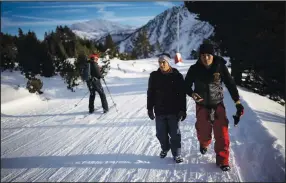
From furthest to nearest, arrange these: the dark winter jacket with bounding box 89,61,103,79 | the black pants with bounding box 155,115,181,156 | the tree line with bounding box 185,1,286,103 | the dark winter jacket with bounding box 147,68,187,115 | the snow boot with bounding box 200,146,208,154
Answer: the tree line with bounding box 185,1,286,103 → the dark winter jacket with bounding box 89,61,103,79 → the snow boot with bounding box 200,146,208,154 → the black pants with bounding box 155,115,181,156 → the dark winter jacket with bounding box 147,68,187,115

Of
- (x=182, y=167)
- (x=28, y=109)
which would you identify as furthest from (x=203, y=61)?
(x=28, y=109)

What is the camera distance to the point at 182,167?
14.5 feet

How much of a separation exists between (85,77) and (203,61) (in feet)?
15.4

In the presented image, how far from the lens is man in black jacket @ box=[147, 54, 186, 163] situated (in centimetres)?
450

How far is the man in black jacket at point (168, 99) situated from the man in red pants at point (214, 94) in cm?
25

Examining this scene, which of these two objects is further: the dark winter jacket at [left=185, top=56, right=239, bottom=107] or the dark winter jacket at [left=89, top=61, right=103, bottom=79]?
the dark winter jacket at [left=89, top=61, right=103, bottom=79]

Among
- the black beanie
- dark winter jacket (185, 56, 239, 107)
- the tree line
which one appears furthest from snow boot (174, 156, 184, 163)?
the tree line

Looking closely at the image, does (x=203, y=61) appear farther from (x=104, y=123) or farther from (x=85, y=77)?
(x=85, y=77)

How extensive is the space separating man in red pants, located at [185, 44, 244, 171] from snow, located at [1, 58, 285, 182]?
432mm

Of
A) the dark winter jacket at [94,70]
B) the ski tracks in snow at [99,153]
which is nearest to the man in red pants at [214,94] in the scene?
the ski tracks in snow at [99,153]

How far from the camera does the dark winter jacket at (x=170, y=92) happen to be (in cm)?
450

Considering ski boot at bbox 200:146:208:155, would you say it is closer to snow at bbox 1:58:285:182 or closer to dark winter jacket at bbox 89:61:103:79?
snow at bbox 1:58:285:182

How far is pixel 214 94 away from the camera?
14.2ft

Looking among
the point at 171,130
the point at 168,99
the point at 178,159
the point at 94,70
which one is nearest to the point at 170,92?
the point at 168,99
